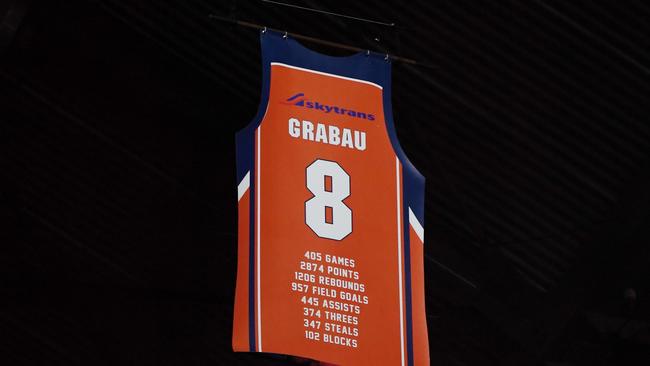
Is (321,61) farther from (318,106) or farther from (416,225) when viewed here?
(416,225)

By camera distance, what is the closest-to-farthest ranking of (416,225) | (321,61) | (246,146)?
(246,146) < (416,225) < (321,61)

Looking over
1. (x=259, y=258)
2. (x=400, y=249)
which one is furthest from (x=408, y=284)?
(x=259, y=258)

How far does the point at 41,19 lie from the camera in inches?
364

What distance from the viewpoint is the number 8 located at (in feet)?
23.5

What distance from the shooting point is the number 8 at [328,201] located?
7156mm

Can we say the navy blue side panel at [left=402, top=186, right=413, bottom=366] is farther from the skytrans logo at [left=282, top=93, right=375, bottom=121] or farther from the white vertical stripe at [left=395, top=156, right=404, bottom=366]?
the skytrans logo at [left=282, top=93, right=375, bottom=121]

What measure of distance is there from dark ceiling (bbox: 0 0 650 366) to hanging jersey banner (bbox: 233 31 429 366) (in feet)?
4.16

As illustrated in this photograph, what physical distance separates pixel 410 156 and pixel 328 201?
3033mm

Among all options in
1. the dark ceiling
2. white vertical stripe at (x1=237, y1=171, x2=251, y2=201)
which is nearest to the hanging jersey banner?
white vertical stripe at (x1=237, y1=171, x2=251, y2=201)

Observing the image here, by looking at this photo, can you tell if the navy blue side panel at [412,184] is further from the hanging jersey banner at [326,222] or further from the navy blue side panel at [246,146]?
the navy blue side panel at [246,146]

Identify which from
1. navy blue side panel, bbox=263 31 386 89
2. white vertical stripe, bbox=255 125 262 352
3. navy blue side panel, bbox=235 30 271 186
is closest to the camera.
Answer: white vertical stripe, bbox=255 125 262 352

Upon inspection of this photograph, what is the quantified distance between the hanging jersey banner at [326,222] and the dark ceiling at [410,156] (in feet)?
4.16

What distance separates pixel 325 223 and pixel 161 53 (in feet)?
9.98

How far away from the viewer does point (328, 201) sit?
7.24 meters
